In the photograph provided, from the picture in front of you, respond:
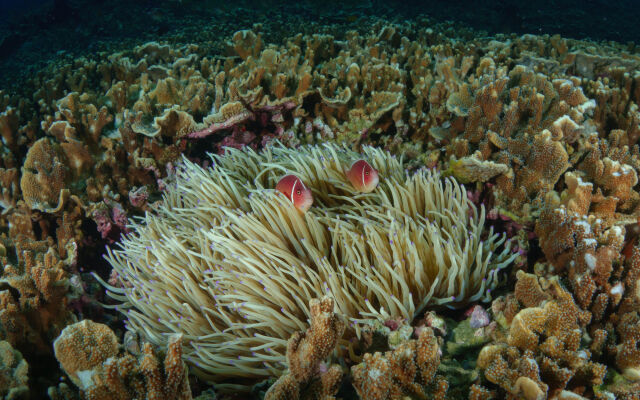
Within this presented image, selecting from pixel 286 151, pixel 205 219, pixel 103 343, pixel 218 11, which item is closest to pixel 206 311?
pixel 103 343

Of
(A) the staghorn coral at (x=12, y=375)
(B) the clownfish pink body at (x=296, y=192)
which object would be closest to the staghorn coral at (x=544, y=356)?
(B) the clownfish pink body at (x=296, y=192)

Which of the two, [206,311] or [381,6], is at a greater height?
[381,6]

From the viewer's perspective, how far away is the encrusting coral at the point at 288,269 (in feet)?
6.51

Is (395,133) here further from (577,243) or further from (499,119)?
(577,243)

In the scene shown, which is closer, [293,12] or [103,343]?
[103,343]

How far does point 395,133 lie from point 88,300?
323 cm

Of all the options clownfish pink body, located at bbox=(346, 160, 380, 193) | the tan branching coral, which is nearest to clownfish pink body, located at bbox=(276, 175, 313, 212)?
clownfish pink body, located at bbox=(346, 160, 380, 193)

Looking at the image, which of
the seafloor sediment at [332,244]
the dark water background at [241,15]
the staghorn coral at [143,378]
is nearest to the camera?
the staghorn coral at [143,378]

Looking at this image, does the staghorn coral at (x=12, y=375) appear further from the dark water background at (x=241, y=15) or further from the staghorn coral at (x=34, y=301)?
the dark water background at (x=241, y=15)

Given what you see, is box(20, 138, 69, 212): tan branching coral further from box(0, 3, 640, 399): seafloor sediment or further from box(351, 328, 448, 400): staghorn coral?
box(351, 328, 448, 400): staghorn coral

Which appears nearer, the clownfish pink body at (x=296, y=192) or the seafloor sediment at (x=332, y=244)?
the seafloor sediment at (x=332, y=244)

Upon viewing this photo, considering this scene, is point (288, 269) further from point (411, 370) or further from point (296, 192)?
point (411, 370)

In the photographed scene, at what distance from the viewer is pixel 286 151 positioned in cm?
319

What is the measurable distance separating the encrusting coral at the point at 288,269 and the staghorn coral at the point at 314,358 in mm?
293
